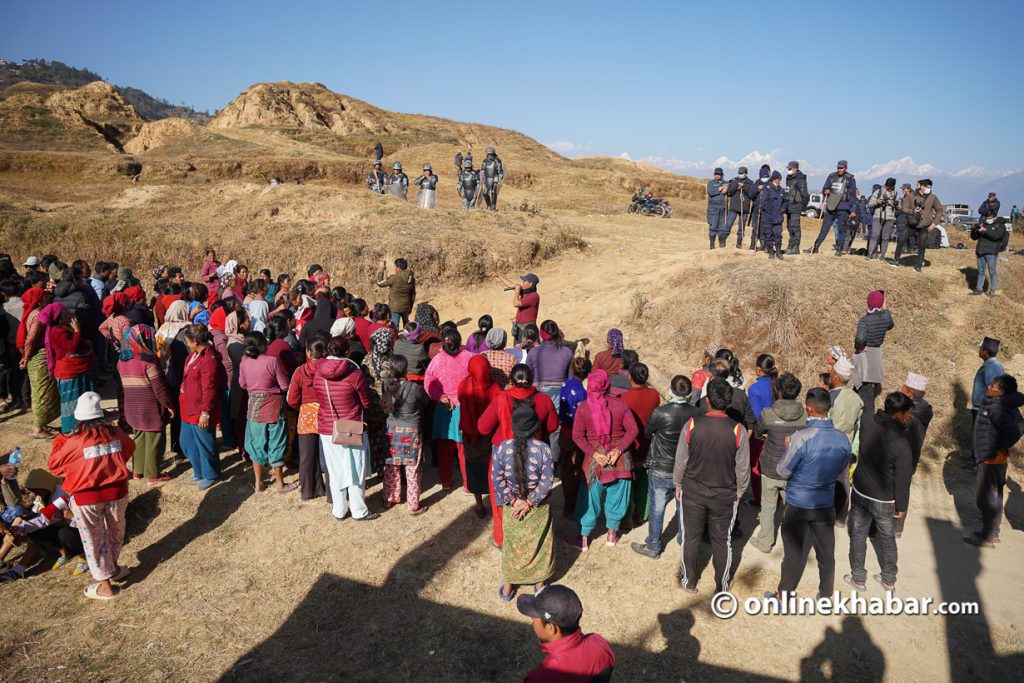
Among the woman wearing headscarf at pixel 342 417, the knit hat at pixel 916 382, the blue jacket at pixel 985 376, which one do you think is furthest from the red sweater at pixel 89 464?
the blue jacket at pixel 985 376

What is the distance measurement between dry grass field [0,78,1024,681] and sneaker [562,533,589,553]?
0.34ft

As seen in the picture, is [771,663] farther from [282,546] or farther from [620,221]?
[620,221]

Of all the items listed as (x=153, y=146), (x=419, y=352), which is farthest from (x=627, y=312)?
(x=153, y=146)

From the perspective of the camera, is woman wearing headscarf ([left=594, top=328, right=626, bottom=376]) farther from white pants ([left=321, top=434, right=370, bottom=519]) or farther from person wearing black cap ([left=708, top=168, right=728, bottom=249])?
person wearing black cap ([left=708, top=168, right=728, bottom=249])

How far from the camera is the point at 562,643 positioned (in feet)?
8.27

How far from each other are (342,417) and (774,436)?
372 centimetres

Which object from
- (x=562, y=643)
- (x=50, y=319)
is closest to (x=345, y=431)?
(x=562, y=643)

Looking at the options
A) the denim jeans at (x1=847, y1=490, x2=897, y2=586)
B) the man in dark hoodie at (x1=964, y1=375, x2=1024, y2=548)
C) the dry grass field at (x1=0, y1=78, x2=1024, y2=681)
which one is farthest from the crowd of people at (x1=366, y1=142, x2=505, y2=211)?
the denim jeans at (x1=847, y1=490, x2=897, y2=586)

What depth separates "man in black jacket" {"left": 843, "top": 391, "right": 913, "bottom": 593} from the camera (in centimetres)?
447

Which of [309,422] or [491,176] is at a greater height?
[491,176]

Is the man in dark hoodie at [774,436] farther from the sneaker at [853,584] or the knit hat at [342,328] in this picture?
the knit hat at [342,328]

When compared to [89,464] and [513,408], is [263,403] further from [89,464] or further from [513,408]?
[513,408]

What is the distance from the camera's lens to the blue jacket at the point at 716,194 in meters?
12.2

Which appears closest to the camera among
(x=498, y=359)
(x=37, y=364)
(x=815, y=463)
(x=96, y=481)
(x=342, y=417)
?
(x=815, y=463)
